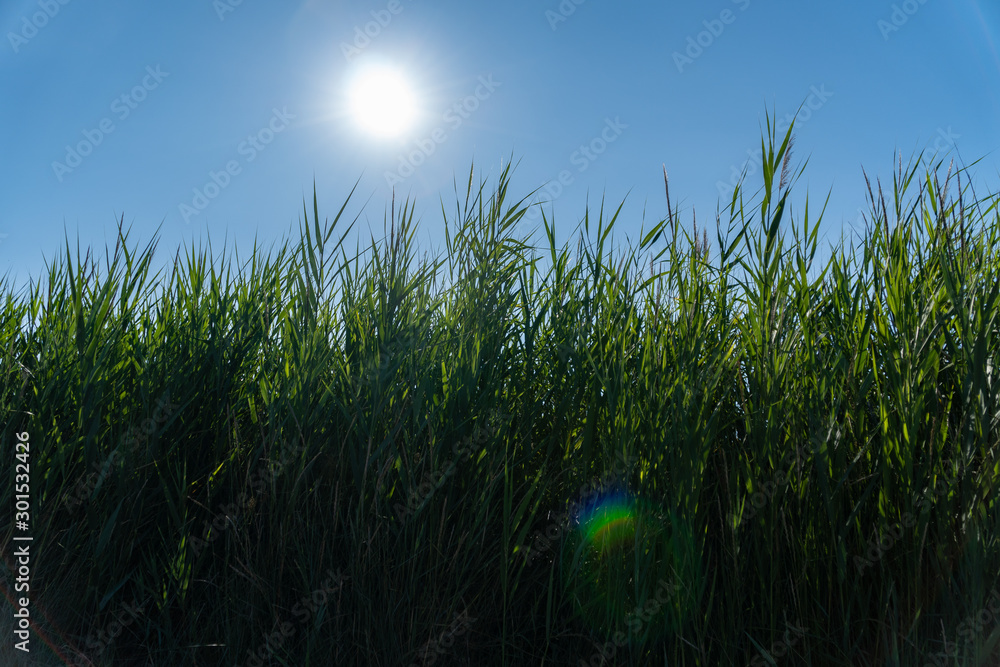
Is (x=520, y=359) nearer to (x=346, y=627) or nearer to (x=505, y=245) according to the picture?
(x=505, y=245)

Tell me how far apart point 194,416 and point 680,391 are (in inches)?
85.9

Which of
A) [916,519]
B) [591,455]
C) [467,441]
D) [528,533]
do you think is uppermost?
[467,441]

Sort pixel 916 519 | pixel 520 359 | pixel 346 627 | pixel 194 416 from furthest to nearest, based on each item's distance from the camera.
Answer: pixel 194 416 < pixel 520 359 < pixel 346 627 < pixel 916 519

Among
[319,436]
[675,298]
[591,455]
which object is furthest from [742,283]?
[319,436]

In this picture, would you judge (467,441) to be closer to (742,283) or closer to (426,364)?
(426,364)

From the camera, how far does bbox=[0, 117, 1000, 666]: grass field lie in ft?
5.96

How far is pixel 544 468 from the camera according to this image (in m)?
2.18

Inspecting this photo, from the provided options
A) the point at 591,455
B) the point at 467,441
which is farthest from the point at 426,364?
the point at 591,455

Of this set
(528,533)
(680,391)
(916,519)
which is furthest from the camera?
(528,533)

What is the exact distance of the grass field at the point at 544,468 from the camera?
1815 millimetres

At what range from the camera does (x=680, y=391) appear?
1.93 m

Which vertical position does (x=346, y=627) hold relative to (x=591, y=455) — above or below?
below

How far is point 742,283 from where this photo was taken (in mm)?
2160

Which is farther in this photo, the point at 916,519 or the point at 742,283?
the point at 742,283
